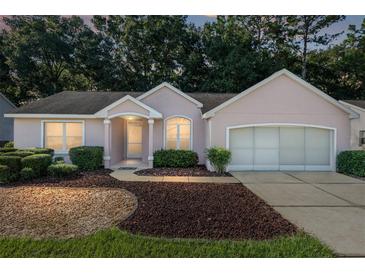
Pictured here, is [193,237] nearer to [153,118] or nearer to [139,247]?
[139,247]

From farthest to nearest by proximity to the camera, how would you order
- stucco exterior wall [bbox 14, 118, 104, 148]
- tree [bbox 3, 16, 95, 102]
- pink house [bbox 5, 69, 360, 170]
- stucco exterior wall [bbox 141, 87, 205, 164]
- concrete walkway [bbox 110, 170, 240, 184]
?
tree [bbox 3, 16, 95, 102], stucco exterior wall [bbox 141, 87, 205, 164], stucco exterior wall [bbox 14, 118, 104, 148], pink house [bbox 5, 69, 360, 170], concrete walkway [bbox 110, 170, 240, 184]

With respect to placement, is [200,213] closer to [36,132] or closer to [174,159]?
[174,159]

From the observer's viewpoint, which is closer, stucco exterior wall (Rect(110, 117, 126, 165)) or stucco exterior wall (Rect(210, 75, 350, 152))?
stucco exterior wall (Rect(210, 75, 350, 152))

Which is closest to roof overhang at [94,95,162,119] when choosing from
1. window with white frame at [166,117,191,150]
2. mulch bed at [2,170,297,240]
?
window with white frame at [166,117,191,150]

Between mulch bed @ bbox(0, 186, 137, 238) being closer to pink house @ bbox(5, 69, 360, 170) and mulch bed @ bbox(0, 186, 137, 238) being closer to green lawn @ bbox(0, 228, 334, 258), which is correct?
green lawn @ bbox(0, 228, 334, 258)

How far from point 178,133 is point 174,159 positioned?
1.78m

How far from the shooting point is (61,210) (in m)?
6.20

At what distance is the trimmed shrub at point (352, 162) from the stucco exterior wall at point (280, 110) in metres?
0.94

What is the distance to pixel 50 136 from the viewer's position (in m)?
13.8

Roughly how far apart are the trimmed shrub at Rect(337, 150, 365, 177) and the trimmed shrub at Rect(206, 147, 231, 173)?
5400mm

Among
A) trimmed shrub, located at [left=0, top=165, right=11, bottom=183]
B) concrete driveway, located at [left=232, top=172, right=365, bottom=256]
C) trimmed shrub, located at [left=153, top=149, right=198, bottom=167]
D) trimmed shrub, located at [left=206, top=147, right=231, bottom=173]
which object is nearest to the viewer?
concrete driveway, located at [left=232, top=172, right=365, bottom=256]

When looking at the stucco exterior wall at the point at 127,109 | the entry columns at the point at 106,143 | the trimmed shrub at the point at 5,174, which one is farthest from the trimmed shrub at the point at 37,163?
the stucco exterior wall at the point at 127,109

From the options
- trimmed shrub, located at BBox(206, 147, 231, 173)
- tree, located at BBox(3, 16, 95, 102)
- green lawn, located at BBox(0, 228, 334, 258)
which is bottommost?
green lawn, located at BBox(0, 228, 334, 258)

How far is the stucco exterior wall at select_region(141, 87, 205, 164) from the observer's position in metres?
14.1
